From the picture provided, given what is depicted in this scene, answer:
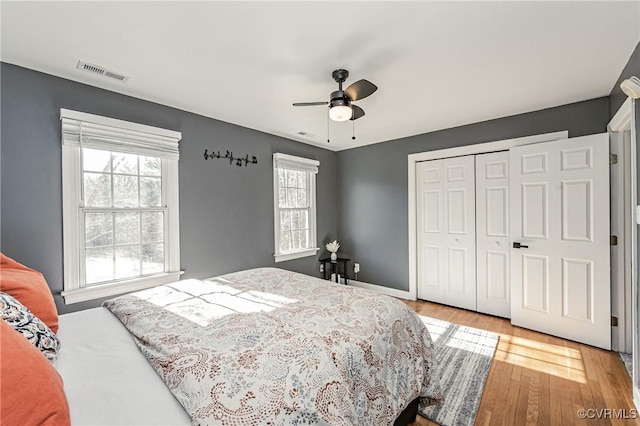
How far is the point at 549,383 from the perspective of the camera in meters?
2.15

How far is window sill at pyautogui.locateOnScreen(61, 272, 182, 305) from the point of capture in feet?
7.64

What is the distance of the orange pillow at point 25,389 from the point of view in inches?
25.3

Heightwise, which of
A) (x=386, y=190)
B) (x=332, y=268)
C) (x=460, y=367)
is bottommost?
(x=460, y=367)

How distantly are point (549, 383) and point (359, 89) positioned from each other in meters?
2.68

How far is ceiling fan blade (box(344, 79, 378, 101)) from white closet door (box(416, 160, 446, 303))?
7.31 ft

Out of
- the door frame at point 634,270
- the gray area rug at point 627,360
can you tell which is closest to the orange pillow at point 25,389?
the door frame at point 634,270

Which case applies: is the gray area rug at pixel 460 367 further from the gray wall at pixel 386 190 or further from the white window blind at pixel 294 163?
the white window blind at pixel 294 163

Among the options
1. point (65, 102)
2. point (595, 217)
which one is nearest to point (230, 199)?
point (65, 102)

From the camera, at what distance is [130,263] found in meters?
2.70

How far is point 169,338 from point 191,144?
2.36 m

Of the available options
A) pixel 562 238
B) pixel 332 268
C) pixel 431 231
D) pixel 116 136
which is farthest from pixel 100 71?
pixel 562 238

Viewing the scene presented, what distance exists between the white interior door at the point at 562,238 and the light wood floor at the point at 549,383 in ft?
0.79

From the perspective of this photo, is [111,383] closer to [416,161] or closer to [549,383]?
[549,383]

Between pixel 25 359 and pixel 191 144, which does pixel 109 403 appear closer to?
pixel 25 359
